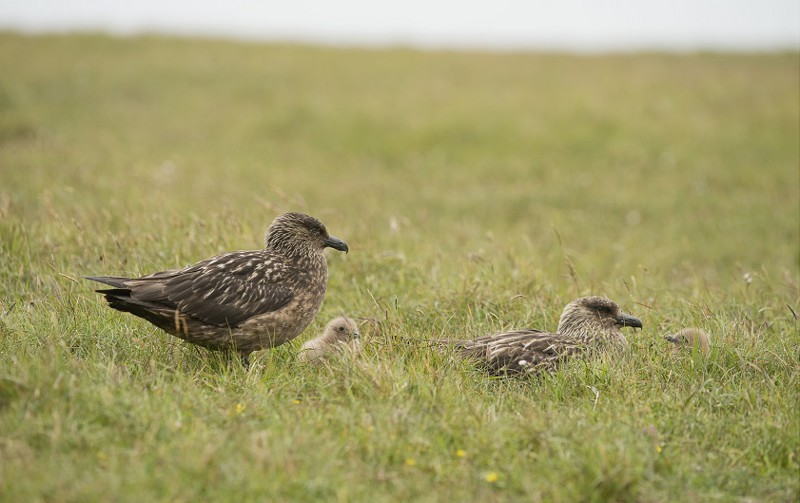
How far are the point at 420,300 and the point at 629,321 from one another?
1526 mm

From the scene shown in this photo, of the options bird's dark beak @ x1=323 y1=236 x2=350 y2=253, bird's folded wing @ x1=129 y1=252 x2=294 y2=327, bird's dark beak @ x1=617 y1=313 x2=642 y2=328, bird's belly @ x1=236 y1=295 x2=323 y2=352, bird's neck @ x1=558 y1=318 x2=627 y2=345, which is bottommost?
bird's neck @ x1=558 y1=318 x2=627 y2=345

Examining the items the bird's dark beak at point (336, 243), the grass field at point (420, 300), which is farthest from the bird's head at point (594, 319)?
the bird's dark beak at point (336, 243)

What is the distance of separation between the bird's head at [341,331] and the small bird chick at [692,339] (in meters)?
2.04

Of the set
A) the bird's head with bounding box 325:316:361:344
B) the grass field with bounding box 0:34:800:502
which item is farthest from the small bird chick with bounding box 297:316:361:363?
the grass field with bounding box 0:34:800:502

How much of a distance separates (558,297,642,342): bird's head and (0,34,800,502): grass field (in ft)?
0.56

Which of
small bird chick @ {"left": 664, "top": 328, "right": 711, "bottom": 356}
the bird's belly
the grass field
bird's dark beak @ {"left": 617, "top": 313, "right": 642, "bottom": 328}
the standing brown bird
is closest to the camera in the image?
the grass field

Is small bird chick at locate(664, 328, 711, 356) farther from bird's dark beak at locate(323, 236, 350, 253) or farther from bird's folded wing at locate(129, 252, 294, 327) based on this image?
bird's folded wing at locate(129, 252, 294, 327)

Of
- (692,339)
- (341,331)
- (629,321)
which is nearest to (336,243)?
(341,331)

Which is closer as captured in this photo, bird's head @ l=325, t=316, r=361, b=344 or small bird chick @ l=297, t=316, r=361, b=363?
small bird chick @ l=297, t=316, r=361, b=363

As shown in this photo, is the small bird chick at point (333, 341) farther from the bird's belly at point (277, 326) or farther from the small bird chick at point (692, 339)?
the small bird chick at point (692, 339)

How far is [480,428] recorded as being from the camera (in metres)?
3.86

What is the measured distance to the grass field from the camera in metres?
3.50

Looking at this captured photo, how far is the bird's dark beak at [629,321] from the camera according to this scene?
5250mm

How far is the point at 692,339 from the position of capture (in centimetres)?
498
